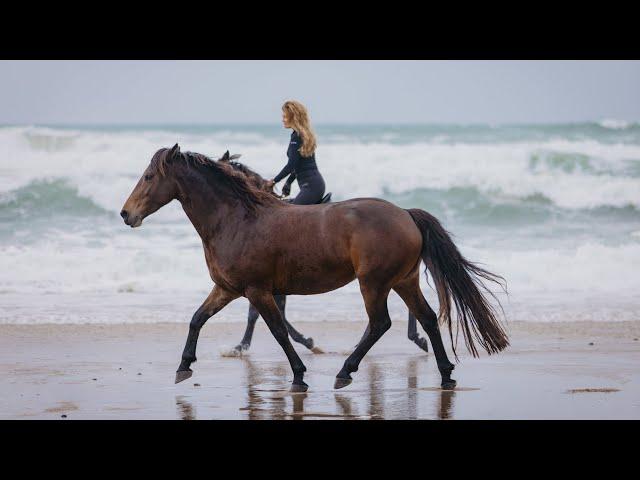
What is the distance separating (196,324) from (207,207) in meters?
0.80

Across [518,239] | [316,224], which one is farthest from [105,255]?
[316,224]

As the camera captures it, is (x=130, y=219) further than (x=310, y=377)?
No

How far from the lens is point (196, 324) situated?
7.14 metres

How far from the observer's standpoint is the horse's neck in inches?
280

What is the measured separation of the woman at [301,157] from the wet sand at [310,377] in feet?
4.39

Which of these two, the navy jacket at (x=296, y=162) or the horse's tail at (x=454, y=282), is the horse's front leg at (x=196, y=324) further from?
the horse's tail at (x=454, y=282)

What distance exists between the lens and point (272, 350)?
29.4 ft

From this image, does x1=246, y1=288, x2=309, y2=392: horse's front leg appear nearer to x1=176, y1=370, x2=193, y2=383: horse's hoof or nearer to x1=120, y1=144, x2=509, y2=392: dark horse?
x1=120, y1=144, x2=509, y2=392: dark horse

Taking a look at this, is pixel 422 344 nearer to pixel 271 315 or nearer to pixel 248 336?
pixel 248 336

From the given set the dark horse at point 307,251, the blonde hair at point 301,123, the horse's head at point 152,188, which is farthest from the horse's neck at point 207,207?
the blonde hair at point 301,123

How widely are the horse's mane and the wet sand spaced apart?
126 cm

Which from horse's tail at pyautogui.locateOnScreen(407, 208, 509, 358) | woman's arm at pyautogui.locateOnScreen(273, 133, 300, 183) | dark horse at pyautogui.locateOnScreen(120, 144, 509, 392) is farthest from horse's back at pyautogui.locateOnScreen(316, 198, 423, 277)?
woman's arm at pyautogui.locateOnScreen(273, 133, 300, 183)

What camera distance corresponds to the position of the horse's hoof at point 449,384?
6.93 meters

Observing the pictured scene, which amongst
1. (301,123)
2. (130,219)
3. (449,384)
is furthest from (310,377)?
(301,123)
